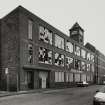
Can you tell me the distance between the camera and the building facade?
1102 inches

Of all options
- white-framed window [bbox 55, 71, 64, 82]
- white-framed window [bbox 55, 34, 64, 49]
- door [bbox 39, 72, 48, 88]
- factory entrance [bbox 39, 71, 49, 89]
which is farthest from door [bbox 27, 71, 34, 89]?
white-framed window [bbox 55, 34, 64, 49]

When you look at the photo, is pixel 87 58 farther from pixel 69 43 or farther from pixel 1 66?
pixel 1 66

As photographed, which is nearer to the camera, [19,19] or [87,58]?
[19,19]

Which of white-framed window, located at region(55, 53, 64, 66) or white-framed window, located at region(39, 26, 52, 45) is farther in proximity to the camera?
white-framed window, located at region(55, 53, 64, 66)

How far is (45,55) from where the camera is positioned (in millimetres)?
35156

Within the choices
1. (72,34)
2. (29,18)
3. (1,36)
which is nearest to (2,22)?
(1,36)

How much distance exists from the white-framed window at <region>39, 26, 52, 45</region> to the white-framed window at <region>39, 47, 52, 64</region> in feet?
5.94

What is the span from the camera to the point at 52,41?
38750 millimetres

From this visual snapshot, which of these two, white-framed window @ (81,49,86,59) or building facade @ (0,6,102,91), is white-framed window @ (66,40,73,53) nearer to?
building facade @ (0,6,102,91)

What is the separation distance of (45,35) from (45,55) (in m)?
3.84

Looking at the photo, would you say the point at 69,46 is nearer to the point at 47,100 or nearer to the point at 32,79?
the point at 32,79

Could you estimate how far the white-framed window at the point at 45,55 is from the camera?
33656 millimetres

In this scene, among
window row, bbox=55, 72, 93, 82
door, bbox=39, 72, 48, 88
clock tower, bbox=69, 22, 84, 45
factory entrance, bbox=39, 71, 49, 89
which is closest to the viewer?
factory entrance, bbox=39, 71, 49, 89

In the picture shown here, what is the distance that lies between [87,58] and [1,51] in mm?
40385
